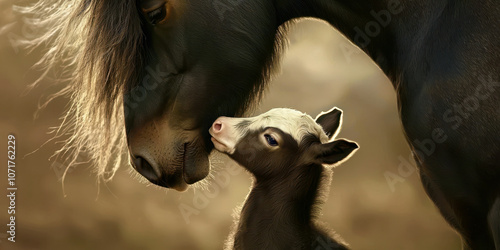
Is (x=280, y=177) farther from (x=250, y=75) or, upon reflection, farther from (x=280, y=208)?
(x=250, y=75)

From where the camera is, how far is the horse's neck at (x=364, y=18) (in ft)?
3.21

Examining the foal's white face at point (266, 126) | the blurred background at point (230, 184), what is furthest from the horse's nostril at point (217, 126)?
the blurred background at point (230, 184)

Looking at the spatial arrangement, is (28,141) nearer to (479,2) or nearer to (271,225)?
(271,225)

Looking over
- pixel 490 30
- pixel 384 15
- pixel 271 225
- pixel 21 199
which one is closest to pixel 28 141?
pixel 21 199

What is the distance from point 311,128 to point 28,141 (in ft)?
5.42

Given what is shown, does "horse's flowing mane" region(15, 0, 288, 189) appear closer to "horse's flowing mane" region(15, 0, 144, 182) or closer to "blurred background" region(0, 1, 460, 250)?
"horse's flowing mane" region(15, 0, 144, 182)

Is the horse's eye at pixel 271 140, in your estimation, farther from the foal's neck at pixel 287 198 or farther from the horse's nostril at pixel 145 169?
the horse's nostril at pixel 145 169

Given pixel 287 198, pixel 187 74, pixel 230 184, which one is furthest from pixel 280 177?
pixel 230 184

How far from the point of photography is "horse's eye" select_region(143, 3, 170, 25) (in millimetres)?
1017

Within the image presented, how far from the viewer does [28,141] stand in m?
2.51

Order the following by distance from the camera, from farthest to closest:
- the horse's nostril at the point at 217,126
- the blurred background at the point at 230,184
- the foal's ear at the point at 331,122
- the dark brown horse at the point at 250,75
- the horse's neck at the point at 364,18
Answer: the blurred background at the point at 230,184
the foal's ear at the point at 331,122
the horse's nostril at the point at 217,126
the horse's neck at the point at 364,18
the dark brown horse at the point at 250,75

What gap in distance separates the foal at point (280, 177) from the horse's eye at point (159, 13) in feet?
0.70

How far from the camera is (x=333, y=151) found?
3.59ft

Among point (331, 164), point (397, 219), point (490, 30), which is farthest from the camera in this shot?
point (397, 219)
